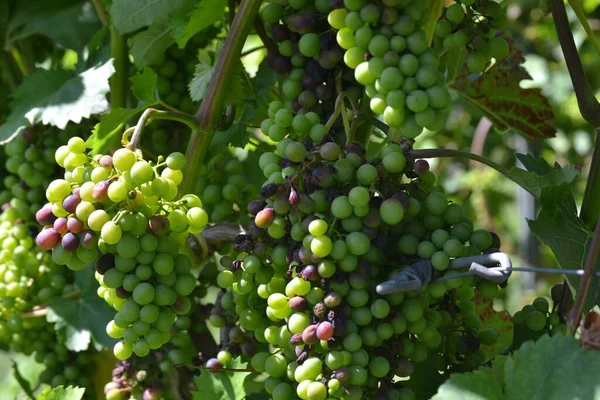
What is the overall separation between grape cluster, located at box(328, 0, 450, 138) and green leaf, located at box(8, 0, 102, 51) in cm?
78

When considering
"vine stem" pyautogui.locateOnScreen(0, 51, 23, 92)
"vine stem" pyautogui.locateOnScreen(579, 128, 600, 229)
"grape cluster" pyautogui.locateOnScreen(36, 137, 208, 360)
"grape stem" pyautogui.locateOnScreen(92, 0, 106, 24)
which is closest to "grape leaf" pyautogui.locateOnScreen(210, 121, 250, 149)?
"grape cluster" pyautogui.locateOnScreen(36, 137, 208, 360)

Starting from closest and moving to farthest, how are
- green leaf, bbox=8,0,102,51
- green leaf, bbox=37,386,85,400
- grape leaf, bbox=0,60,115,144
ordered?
green leaf, bbox=37,386,85,400
grape leaf, bbox=0,60,115,144
green leaf, bbox=8,0,102,51

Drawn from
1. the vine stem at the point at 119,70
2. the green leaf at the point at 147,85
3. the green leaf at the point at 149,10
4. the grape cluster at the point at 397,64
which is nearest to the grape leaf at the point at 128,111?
the green leaf at the point at 147,85

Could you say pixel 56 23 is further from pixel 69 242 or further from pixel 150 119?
pixel 69 242

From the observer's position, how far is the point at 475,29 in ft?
2.76

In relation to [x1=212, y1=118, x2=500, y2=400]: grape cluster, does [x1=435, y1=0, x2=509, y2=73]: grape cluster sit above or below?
above

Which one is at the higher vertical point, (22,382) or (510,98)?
(510,98)

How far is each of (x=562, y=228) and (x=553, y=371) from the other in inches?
8.6

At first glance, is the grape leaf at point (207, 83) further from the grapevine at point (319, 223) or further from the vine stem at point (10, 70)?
the vine stem at point (10, 70)

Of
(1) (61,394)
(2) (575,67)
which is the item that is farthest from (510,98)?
(1) (61,394)

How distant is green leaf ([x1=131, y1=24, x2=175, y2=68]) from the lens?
43.3 inches

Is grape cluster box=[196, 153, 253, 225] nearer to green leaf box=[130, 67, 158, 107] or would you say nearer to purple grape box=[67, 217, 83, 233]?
green leaf box=[130, 67, 158, 107]

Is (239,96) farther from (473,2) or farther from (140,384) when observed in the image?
(140,384)

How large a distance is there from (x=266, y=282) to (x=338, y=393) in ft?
0.49
